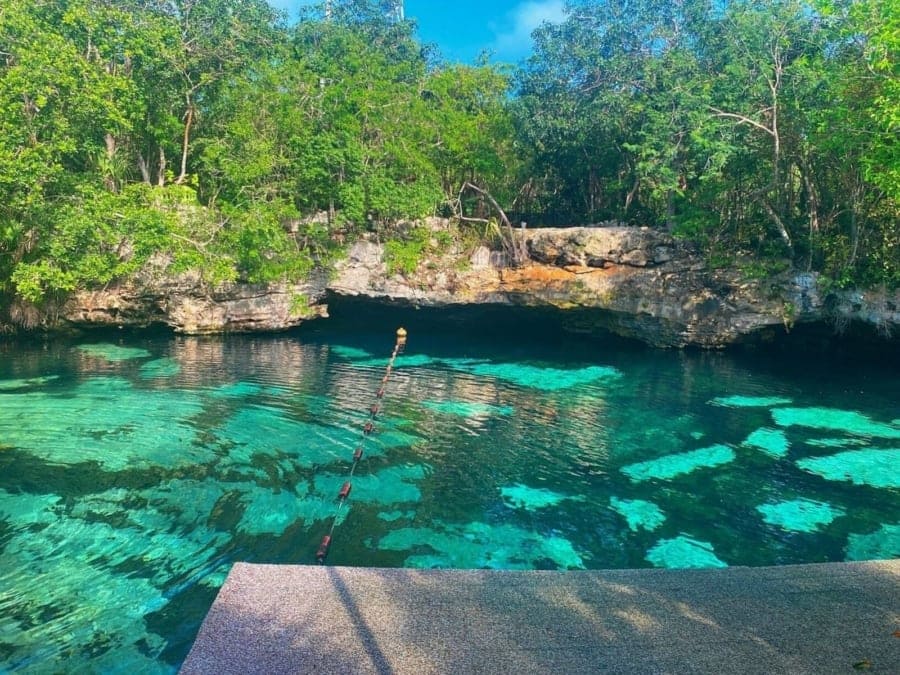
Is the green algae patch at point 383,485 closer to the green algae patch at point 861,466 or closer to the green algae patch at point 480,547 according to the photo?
the green algae patch at point 480,547

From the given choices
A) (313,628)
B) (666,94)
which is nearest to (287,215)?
(666,94)

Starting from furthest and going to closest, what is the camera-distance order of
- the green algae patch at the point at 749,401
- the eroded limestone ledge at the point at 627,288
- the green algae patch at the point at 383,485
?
the eroded limestone ledge at the point at 627,288
the green algae patch at the point at 749,401
the green algae patch at the point at 383,485

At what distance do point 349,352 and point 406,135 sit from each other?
8.02 m

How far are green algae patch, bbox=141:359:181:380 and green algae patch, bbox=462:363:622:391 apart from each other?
7.63 meters

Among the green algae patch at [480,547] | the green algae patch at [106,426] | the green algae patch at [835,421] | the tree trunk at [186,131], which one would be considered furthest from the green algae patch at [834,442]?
the tree trunk at [186,131]

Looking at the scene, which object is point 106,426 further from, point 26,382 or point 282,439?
point 26,382

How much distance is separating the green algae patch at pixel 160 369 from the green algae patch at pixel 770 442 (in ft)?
41.7

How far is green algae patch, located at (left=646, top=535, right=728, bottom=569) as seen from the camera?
650cm

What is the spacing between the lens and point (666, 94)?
18.1 meters

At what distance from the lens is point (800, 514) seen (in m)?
7.84

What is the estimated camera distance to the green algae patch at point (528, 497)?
26.0 ft

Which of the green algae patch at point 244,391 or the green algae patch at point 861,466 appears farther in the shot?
the green algae patch at point 244,391

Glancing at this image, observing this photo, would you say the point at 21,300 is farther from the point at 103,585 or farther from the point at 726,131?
the point at 726,131

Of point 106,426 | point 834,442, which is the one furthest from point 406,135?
point 834,442
